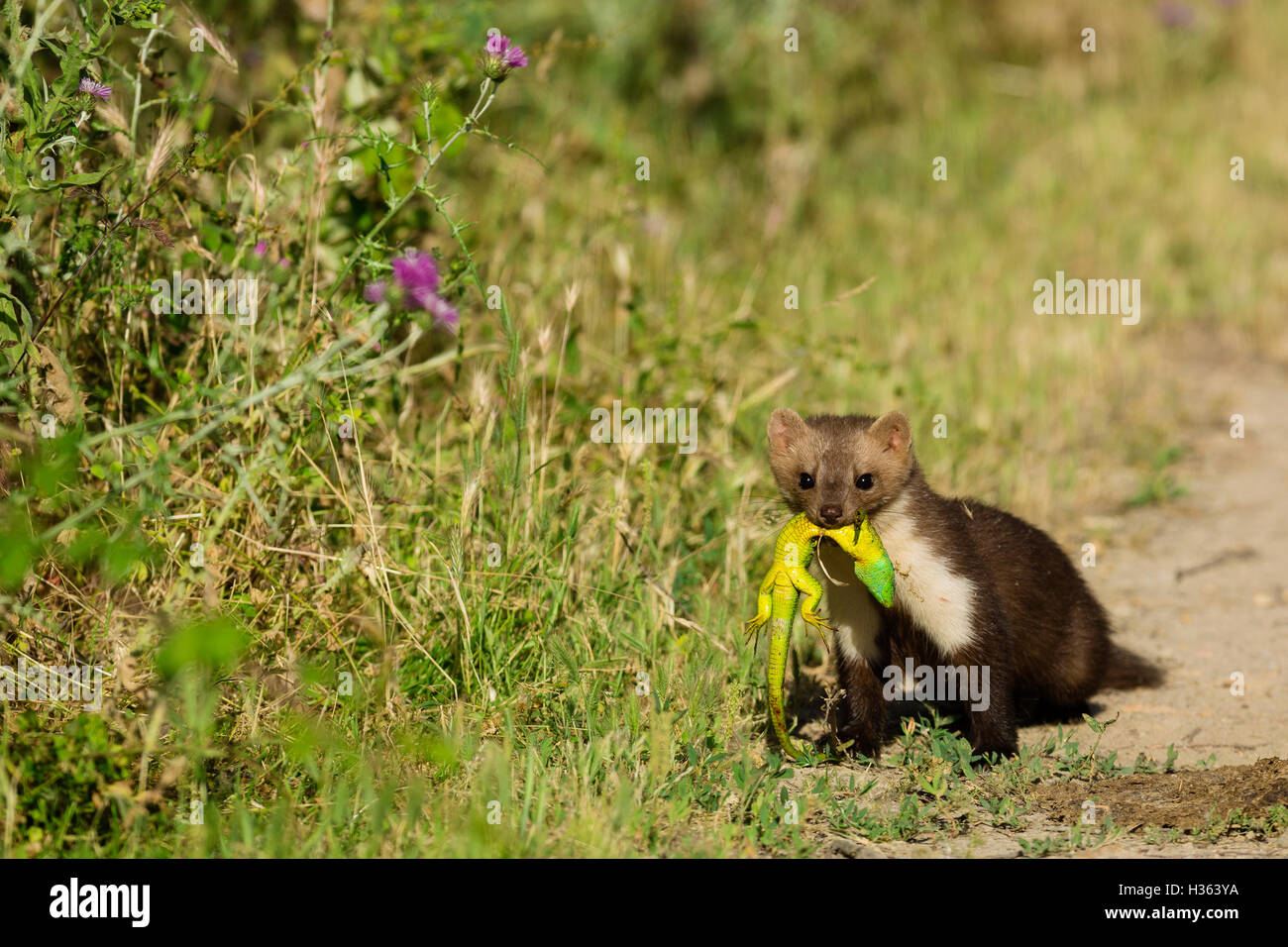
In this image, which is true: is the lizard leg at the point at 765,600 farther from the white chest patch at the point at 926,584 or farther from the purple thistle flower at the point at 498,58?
the purple thistle flower at the point at 498,58

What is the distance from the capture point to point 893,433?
15.5ft

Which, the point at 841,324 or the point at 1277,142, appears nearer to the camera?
the point at 841,324

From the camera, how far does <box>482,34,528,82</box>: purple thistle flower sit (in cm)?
430

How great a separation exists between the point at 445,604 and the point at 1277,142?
29.8 ft

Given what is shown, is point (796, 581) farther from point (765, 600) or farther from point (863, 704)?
point (863, 704)

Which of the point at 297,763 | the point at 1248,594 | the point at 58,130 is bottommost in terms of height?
the point at 297,763

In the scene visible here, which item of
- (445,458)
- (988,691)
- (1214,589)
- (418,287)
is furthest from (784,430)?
(1214,589)

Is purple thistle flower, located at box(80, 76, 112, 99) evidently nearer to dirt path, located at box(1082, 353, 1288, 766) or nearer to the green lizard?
the green lizard

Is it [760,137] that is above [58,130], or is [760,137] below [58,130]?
above

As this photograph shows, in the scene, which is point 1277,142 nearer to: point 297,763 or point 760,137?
point 760,137

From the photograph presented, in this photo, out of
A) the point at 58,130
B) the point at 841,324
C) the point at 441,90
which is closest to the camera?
the point at 58,130

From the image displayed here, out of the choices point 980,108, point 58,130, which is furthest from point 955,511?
point 980,108
